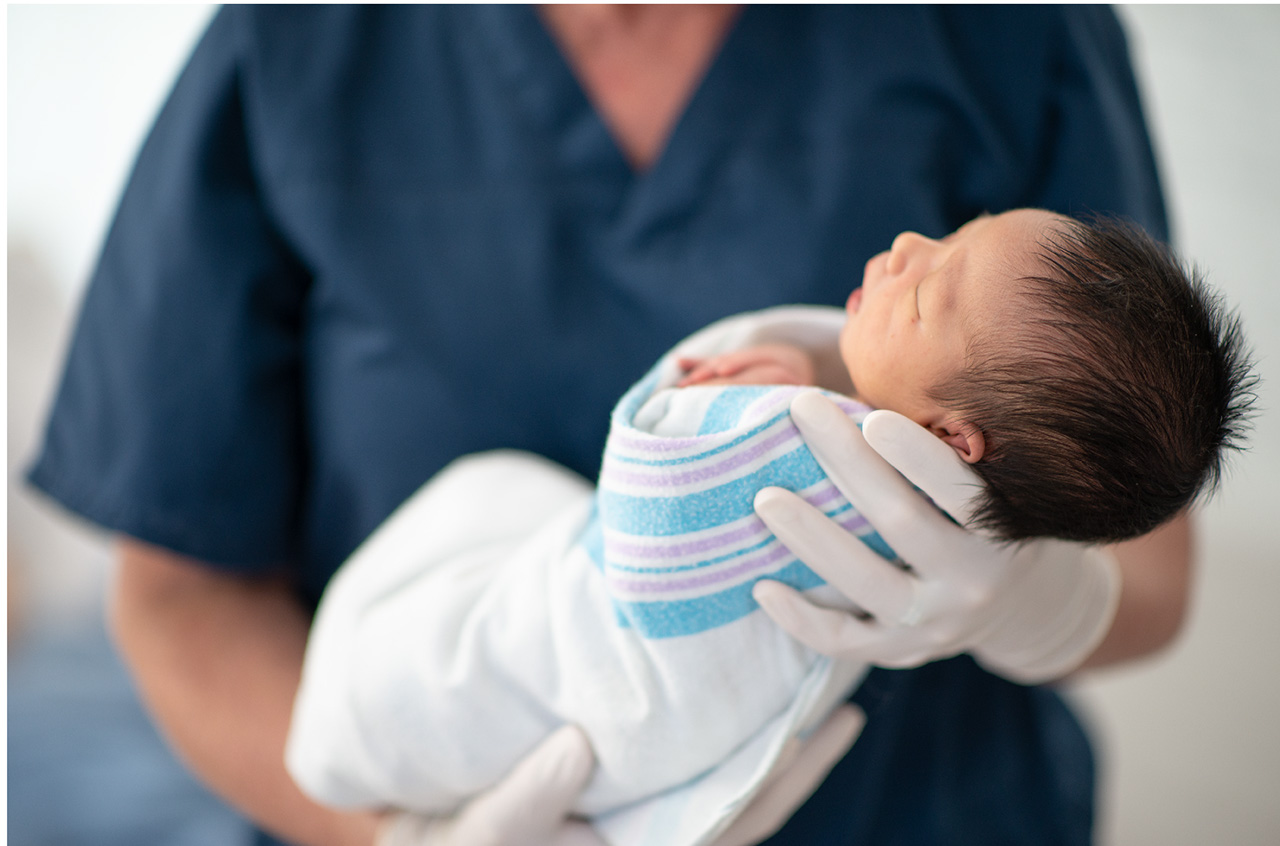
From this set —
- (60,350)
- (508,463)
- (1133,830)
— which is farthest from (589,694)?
(60,350)

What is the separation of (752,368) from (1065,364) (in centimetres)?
19

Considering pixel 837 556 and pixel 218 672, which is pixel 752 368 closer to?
pixel 837 556

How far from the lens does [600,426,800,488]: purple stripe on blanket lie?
45 cm

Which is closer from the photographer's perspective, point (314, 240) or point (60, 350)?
point (314, 240)

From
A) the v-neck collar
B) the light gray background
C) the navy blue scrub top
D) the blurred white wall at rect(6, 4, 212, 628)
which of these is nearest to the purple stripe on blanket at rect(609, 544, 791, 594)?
the navy blue scrub top

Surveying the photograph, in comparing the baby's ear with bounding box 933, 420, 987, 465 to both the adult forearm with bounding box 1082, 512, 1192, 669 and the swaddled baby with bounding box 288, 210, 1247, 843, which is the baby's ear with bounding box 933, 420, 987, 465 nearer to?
the swaddled baby with bounding box 288, 210, 1247, 843

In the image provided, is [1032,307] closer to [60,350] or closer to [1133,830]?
[1133,830]

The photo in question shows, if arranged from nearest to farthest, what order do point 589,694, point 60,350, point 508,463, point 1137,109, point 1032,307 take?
point 1032,307 < point 589,694 < point 508,463 < point 1137,109 < point 60,350

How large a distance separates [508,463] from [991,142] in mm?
503

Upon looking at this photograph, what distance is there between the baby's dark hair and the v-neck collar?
353 millimetres

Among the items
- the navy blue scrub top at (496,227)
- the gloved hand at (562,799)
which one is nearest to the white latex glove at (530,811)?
the gloved hand at (562,799)

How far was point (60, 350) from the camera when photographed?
4.77ft

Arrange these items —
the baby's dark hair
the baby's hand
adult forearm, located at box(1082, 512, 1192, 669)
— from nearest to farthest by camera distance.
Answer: the baby's dark hair
the baby's hand
adult forearm, located at box(1082, 512, 1192, 669)

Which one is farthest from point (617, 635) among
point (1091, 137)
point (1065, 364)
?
point (1091, 137)
